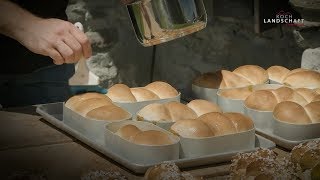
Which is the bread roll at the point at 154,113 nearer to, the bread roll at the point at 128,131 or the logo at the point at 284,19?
the bread roll at the point at 128,131

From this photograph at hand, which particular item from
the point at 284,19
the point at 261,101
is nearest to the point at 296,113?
the point at 261,101

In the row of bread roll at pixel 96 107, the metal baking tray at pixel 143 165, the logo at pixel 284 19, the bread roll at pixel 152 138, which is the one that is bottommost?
the metal baking tray at pixel 143 165

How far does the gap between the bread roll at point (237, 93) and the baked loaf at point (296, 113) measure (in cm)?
20

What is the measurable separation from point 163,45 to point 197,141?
216cm

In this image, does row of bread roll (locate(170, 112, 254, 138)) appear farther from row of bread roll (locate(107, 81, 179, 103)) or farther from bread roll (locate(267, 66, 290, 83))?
bread roll (locate(267, 66, 290, 83))

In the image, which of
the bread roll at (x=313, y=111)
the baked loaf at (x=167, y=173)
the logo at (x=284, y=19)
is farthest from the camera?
the logo at (x=284, y=19)

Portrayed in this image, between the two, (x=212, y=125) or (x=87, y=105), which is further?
(x=87, y=105)

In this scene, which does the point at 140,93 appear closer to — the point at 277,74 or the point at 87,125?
the point at 87,125

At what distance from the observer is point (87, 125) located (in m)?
1.65

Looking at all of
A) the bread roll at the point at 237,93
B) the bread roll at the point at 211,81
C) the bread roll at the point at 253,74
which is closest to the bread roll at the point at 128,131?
the bread roll at the point at 237,93

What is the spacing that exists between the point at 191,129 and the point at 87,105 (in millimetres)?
346

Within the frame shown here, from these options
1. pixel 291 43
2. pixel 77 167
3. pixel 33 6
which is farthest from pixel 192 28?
→ pixel 291 43

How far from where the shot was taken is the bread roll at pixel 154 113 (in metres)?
1.65

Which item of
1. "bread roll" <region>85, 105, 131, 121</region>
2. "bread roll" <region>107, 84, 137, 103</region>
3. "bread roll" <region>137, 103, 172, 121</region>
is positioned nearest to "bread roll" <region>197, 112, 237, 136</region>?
"bread roll" <region>137, 103, 172, 121</region>
